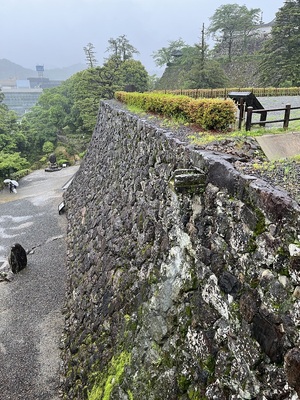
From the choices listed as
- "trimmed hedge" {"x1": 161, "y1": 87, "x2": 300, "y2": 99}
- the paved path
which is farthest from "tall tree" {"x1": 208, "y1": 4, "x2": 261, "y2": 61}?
the paved path

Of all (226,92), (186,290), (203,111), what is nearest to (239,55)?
(226,92)

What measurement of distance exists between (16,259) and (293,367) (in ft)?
42.5

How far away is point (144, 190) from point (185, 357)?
4398 mm

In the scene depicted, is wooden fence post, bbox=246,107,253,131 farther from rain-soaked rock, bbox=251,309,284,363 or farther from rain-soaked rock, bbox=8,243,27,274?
rain-soaked rock, bbox=8,243,27,274

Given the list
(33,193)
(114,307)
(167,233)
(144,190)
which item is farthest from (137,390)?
(33,193)

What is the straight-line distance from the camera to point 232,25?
41.6 meters

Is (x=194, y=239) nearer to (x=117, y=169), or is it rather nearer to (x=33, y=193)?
(x=117, y=169)

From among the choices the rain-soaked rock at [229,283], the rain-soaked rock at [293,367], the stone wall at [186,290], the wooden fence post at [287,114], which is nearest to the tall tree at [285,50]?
the wooden fence post at [287,114]

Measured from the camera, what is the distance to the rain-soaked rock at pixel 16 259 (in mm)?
13391

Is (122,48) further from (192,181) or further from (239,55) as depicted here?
(192,181)

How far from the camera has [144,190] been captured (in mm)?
8016

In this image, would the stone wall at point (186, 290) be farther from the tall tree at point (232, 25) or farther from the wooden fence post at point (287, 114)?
the tall tree at point (232, 25)

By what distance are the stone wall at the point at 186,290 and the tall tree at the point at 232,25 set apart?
3943 centimetres

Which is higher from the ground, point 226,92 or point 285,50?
point 285,50
